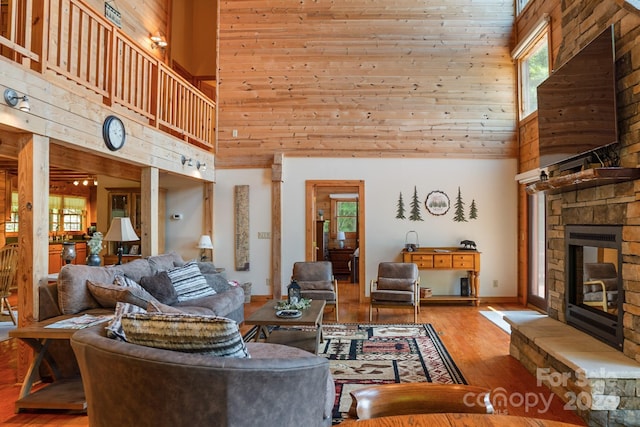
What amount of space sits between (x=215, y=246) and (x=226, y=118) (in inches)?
89.4

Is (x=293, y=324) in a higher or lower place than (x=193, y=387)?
lower

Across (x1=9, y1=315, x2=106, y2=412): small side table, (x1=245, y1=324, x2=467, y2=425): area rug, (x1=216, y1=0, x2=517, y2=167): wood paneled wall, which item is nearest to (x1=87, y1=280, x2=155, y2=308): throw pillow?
(x1=9, y1=315, x2=106, y2=412): small side table

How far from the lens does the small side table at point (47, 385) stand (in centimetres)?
290

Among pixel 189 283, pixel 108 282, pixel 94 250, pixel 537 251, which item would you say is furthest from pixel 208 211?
pixel 537 251

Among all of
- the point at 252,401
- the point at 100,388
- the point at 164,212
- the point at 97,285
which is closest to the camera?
the point at 252,401

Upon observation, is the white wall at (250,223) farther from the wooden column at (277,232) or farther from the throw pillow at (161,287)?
the throw pillow at (161,287)

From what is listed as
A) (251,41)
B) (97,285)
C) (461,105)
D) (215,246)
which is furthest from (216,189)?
(461,105)

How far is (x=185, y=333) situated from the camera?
1.70 m

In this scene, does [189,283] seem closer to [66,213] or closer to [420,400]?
[420,400]

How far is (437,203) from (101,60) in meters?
5.38

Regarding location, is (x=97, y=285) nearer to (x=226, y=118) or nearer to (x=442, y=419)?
(x=442, y=419)

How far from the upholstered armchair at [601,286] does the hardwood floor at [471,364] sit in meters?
0.84

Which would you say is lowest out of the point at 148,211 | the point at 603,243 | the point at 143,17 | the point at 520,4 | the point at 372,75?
the point at 603,243

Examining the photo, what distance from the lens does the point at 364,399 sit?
129 centimetres
